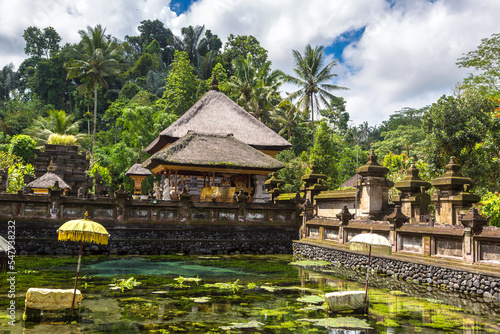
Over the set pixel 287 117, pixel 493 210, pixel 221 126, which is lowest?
pixel 493 210

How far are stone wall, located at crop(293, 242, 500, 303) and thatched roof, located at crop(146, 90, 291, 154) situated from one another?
41.1 ft

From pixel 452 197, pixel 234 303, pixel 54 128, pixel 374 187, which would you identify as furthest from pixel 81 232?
pixel 54 128

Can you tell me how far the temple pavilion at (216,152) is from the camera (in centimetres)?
2423

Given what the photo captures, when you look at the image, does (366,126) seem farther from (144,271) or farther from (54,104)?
(144,271)

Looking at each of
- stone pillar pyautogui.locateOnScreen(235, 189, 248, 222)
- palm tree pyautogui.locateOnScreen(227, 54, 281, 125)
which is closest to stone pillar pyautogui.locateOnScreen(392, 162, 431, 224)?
stone pillar pyautogui.locateOnScreen(235, 189, 248, 222)

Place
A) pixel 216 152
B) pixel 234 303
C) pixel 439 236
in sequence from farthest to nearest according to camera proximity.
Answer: pixel 216 152 → pixel 439 236 → pixel 234 303

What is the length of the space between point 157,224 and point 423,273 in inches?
481

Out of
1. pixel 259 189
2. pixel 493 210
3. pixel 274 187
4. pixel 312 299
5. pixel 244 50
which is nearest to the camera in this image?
pixel 312 299

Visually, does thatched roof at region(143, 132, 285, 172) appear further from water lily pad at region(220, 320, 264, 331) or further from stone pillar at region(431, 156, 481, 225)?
water lily pad at region(220, 320, 264, 331)

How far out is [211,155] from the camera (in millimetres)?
24672

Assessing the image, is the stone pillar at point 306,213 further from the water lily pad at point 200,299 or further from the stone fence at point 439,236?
the water lily pad at point 200,299

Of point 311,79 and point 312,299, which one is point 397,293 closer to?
point 312,299

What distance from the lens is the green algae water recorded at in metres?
8.54

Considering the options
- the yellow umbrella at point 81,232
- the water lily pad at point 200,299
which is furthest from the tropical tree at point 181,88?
the yellow umbrella at point 81,232
